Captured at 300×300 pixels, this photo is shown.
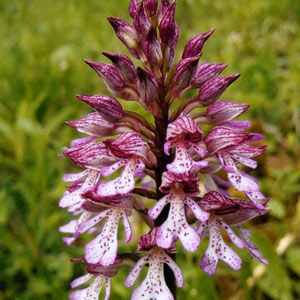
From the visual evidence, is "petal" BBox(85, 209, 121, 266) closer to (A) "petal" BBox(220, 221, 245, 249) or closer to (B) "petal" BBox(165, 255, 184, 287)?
(B) "petal" BBox(165, 255, 184, 287)

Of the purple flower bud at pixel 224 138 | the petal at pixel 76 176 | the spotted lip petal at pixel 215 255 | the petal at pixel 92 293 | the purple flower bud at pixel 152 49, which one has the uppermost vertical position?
the purple flower bud at pixel 152 49

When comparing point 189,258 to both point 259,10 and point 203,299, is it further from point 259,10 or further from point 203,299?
point 259,10

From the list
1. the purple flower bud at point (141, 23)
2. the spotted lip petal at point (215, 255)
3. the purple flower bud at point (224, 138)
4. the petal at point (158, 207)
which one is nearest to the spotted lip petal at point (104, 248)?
the petal at point (158, 207)

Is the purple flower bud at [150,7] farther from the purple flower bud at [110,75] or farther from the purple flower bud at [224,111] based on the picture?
the purple flower bud at [224,111]

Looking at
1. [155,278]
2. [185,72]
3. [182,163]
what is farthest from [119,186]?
[185,72]

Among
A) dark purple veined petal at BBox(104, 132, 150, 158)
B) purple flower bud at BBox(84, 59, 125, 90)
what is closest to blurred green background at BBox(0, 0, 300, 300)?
dark purple veined petal at BBox(104, 132, 150, 158)
